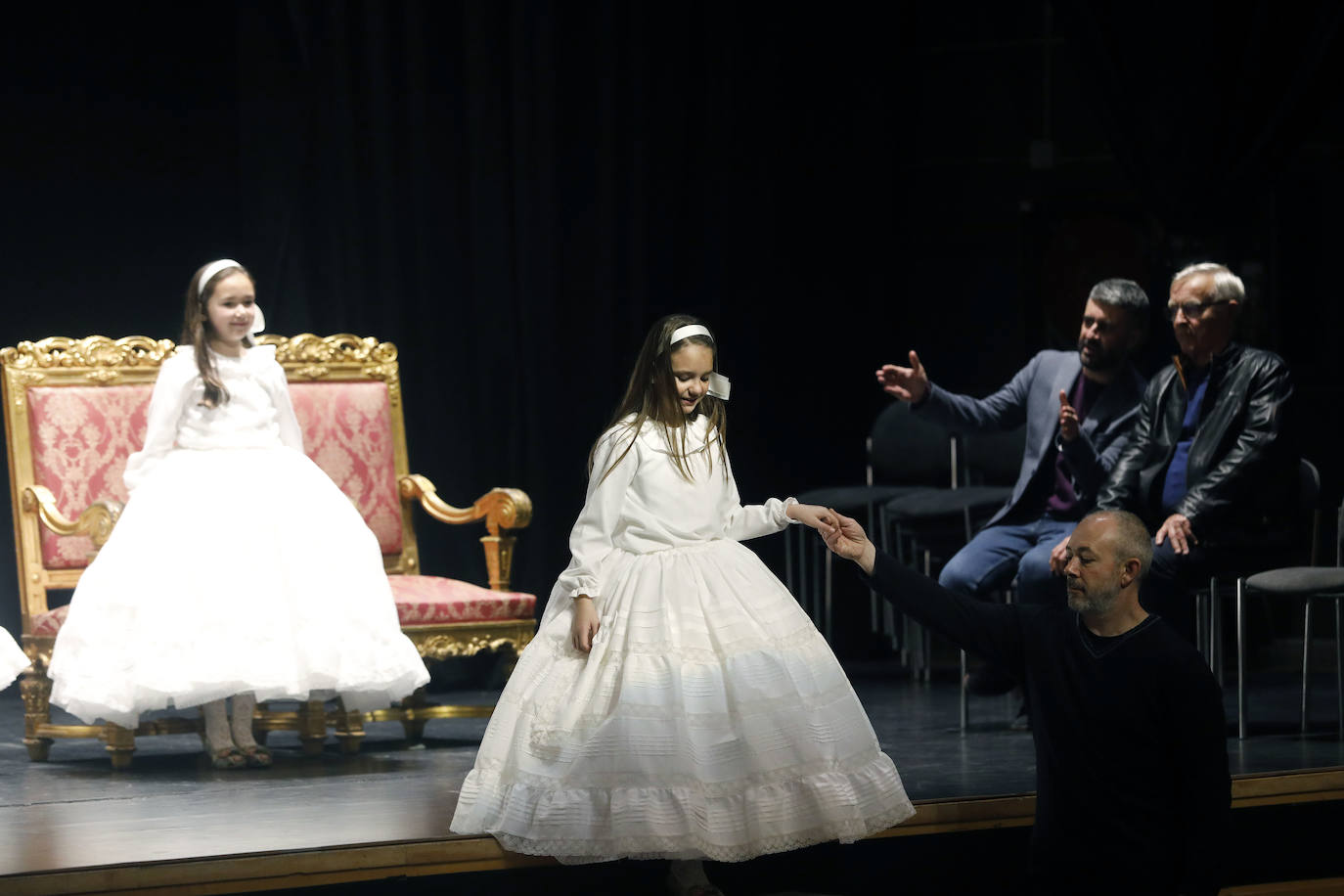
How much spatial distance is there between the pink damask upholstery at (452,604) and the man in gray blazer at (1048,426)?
3.79 feet

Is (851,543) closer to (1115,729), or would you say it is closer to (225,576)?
(1115,729)

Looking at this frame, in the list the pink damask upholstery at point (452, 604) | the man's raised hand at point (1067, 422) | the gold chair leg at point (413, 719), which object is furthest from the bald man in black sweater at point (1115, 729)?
the gold chair leg at point (413, 719)

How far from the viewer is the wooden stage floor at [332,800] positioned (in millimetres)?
3076

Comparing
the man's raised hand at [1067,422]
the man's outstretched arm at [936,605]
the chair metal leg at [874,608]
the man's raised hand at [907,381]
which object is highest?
the man's raised hand at [907,381]

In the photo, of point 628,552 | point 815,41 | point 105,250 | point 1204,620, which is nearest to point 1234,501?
point 1204,620

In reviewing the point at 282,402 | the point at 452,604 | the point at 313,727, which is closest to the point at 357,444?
the point at 282,402

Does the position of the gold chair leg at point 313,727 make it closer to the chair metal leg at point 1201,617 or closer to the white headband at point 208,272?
the white headband at point 208,272

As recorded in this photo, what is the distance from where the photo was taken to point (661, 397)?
131 inches

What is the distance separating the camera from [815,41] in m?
6.32

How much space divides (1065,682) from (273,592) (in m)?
1.93

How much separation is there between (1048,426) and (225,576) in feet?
7.19

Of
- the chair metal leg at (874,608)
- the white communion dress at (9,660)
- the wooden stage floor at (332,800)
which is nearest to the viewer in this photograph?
the wooden stage floor at (332,800)

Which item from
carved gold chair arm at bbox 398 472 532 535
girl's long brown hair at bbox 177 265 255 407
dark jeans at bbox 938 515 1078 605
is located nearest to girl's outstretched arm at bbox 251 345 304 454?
girl's long brown hair at bbox 177 265 255 407

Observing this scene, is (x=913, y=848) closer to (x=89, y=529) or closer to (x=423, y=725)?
(x=423, y=725)
